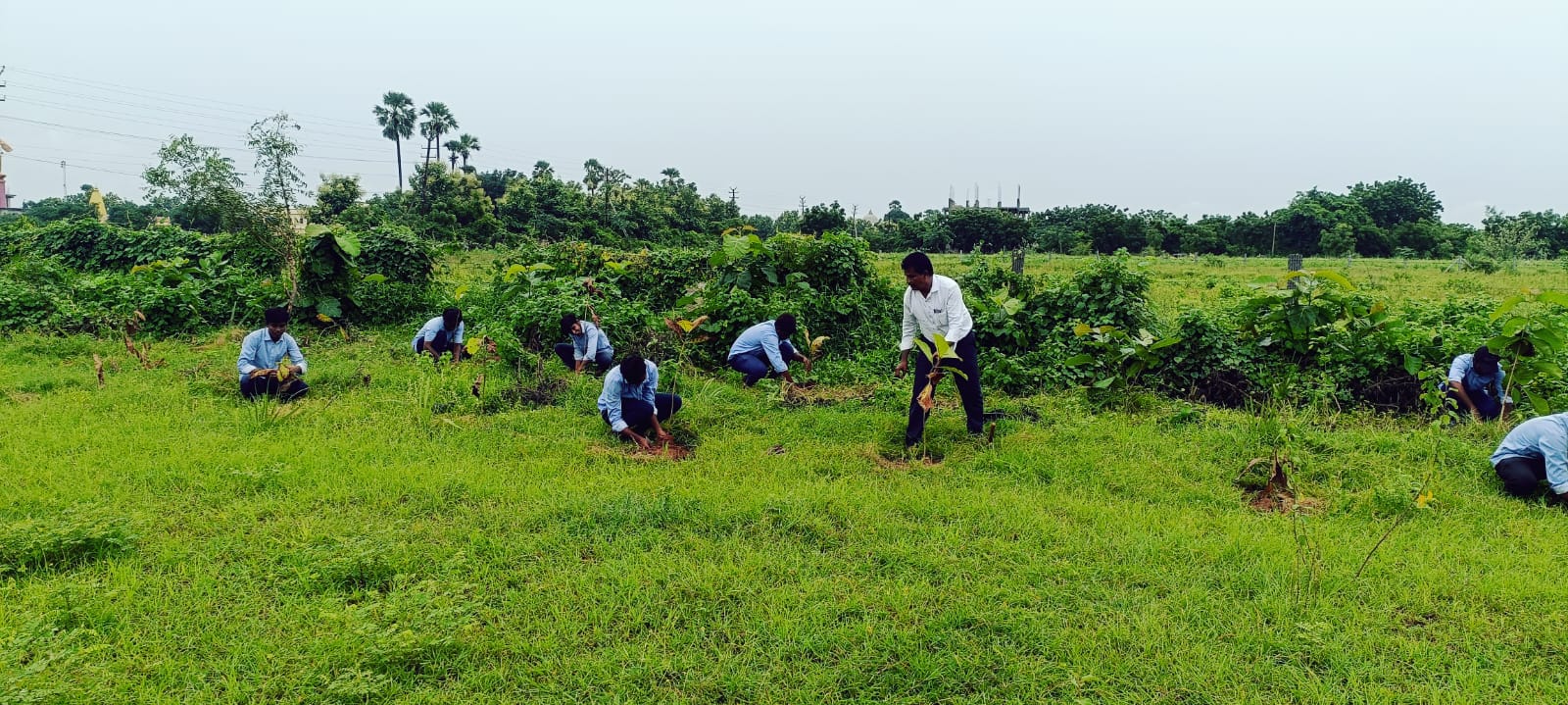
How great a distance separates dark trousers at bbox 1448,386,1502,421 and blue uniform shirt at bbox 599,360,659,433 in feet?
21.4

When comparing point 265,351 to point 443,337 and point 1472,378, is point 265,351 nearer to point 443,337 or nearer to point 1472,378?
point 443,337

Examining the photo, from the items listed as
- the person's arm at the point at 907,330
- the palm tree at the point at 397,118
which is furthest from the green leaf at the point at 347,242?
the palm tree at the point at 397,118

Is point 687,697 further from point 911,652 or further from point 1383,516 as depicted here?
point 1383,516

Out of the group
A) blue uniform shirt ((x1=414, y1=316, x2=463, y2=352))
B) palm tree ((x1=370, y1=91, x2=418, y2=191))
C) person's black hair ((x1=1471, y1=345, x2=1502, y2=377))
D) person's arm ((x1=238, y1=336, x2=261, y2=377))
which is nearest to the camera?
person's black hair ((x1=1471, y1=345, x2=1502, y2=377))

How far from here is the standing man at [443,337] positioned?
29.7 ft

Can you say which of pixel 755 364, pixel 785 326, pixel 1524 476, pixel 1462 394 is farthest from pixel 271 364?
pixel 1462 394

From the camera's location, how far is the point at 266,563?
400cm

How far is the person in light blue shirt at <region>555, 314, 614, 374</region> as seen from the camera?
8227 millimetres

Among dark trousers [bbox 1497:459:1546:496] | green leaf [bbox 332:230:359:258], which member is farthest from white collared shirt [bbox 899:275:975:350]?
green leaf [bbox 332:230:359:258]

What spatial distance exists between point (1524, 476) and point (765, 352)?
19.3ft

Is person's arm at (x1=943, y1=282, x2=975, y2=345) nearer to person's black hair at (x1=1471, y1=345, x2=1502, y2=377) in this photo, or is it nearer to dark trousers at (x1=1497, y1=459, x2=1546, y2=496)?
dark trousers at (x1=1497, y1=459, x2=1546, y2=496)

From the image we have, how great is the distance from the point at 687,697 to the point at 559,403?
15.3 feet

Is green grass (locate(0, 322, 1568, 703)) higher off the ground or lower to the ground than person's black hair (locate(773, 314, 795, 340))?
lower

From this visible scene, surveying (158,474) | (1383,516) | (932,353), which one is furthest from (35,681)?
(1383,516)
